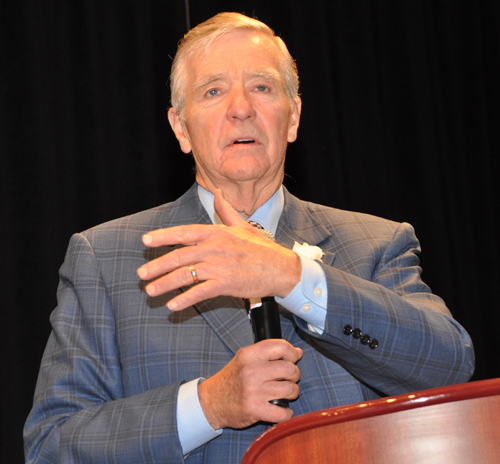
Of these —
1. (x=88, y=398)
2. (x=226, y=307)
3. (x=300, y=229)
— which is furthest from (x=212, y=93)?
(x=88, y=398)

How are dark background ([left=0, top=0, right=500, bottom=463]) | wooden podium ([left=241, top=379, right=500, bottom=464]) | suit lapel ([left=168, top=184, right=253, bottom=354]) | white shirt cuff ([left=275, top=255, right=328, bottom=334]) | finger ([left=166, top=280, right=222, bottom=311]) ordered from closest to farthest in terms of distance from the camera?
wooden podium ([left=241, top=379, right=500, bottom=464]), finger ([left=166, top=280, right=222, bottom=311]), white shirt cuff ([left=275, top=255, right=328, bottom=334]), suit lapel ([left=168, top=184, right=253, bottom=354]), dark background ([left=0, top=0, right=500, bottom=463])

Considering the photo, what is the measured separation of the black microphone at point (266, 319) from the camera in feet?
4.00

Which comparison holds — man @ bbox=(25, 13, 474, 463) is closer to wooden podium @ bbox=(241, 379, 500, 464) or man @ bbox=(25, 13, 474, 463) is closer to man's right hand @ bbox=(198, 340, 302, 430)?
man's right hand @ bbox=(198, 340, 302, 430)

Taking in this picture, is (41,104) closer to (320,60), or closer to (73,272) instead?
(73,272)

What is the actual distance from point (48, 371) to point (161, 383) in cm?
29

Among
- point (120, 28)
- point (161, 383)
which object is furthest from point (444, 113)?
point (161, 383)


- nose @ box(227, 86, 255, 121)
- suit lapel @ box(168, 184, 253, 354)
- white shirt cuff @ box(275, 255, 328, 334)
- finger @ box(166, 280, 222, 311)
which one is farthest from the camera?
nose @ box(227, 86, 255, 121)

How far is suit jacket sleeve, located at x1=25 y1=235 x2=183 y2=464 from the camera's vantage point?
1372 millimetres

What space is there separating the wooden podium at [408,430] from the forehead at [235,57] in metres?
1.35

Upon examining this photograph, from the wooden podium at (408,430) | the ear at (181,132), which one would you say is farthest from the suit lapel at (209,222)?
the wooden podium at (408,430)

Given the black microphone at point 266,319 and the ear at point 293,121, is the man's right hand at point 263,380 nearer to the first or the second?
the black microphone at point 266,319

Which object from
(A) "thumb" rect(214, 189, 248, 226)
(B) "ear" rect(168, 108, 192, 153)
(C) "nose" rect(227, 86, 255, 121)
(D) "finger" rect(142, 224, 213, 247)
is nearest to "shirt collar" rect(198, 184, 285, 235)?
(B) "ear" rect(168, 108, 192, 153)

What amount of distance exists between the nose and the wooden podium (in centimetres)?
123

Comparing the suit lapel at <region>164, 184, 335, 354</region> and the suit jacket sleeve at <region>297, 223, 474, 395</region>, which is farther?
the suit lapel at <region>164, 184, 335, 354</region>
